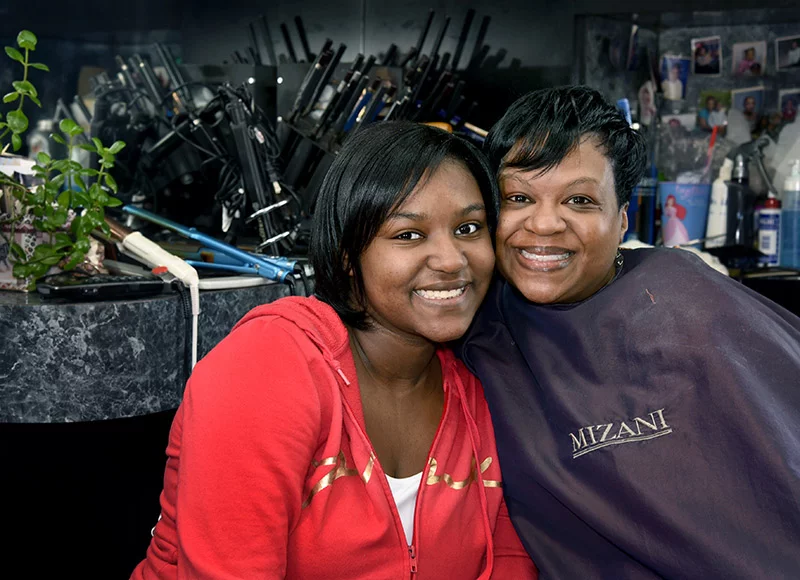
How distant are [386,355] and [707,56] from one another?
2.11 meters

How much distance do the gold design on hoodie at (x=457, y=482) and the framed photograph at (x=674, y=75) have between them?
2.05 metres

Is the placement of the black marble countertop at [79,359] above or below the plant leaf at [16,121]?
below

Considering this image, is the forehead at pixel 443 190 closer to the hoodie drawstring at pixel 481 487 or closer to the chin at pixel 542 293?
the chin at pixel 542 293

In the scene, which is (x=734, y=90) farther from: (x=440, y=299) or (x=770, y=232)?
(x=440, y=299)

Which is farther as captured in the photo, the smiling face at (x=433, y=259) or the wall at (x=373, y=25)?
the wall at (x=373, y=25)

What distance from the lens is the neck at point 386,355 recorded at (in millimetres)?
1243

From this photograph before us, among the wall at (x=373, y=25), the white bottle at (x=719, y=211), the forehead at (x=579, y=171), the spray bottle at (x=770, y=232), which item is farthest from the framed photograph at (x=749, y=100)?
the forehead at (x=579, y=171)

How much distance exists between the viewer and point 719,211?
106 inches

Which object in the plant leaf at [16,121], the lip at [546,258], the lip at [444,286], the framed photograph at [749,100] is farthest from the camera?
the framed photograph at [749,100]

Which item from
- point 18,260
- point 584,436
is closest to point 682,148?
point 584,436

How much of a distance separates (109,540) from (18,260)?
597mm

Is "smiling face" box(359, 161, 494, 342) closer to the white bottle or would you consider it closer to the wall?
the white bottle

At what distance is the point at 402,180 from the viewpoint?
112cm

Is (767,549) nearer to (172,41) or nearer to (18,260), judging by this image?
(18,260)
